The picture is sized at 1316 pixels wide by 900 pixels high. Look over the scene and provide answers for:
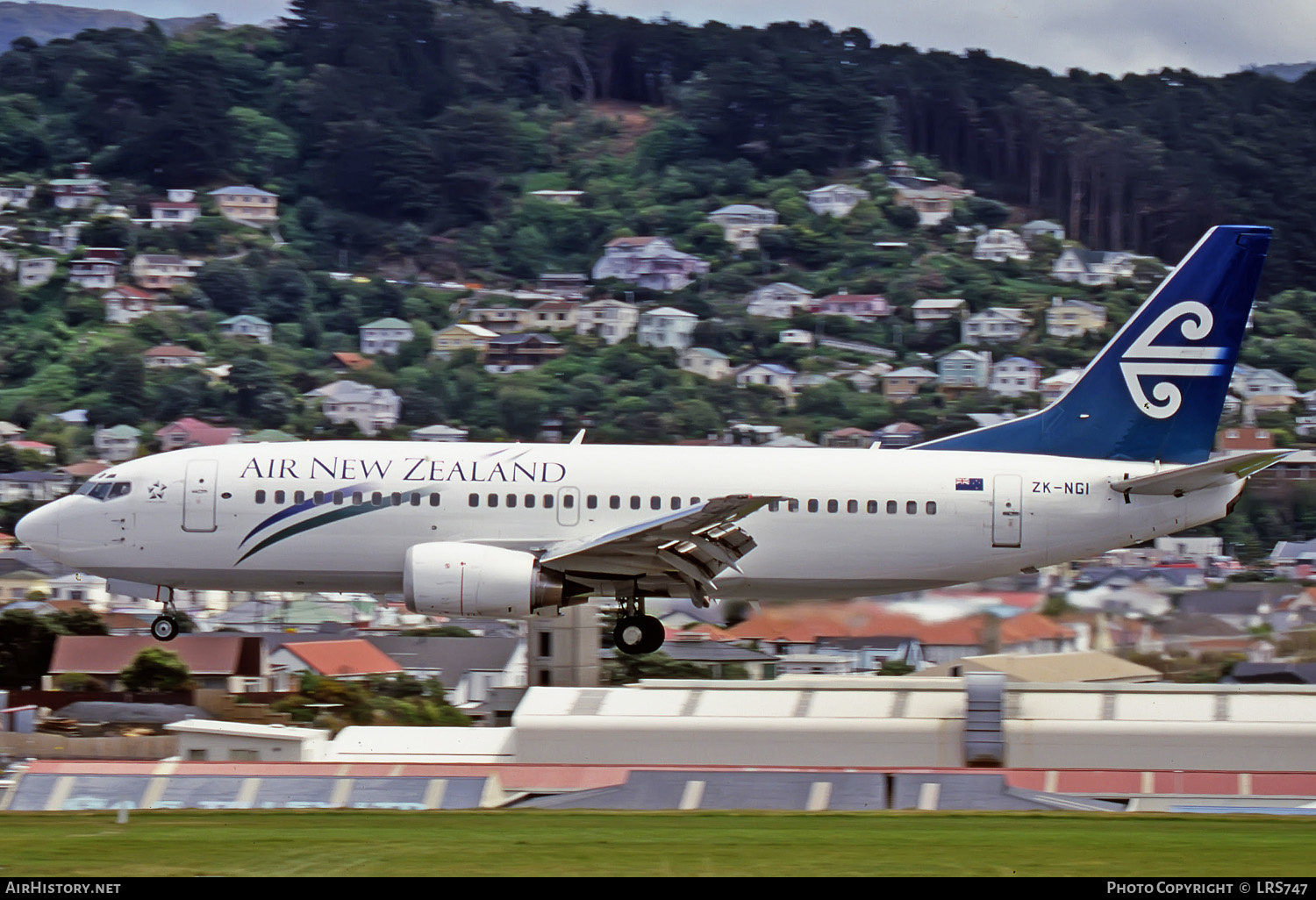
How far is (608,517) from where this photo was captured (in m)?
28.6

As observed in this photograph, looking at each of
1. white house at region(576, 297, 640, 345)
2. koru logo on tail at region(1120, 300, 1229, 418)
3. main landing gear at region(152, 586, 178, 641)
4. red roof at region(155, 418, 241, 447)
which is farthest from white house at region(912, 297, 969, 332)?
main landing gear at region(152, 586, 178, 641)

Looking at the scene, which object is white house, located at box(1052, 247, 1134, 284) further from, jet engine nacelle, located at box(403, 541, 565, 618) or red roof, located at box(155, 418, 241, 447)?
jet engine nacelle, located at box(403, 541, 565, 618)

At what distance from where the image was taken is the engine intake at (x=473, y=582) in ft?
91.5

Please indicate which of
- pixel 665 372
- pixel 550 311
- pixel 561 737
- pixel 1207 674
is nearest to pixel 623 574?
pixel 561 737

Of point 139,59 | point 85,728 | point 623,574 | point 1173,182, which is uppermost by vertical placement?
point 139,59

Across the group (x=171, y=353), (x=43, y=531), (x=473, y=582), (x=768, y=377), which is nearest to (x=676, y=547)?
(x=473, y=582)

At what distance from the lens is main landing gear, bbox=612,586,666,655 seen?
28.8m

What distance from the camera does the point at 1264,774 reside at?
1145 inches

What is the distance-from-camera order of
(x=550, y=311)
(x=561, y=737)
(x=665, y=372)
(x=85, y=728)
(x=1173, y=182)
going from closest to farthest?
(x=561, y=737) → (x=85, y=728) → (x=665, y=372) → (x=550, y=311) → (x=1173, y=182)

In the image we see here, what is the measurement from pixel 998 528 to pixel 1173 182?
156 metres

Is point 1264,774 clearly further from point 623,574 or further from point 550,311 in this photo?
point 550,311

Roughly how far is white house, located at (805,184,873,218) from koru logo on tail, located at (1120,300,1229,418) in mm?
149026

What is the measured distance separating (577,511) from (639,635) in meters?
→ 2.30

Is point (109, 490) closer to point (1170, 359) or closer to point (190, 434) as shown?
point (1170, 359)
